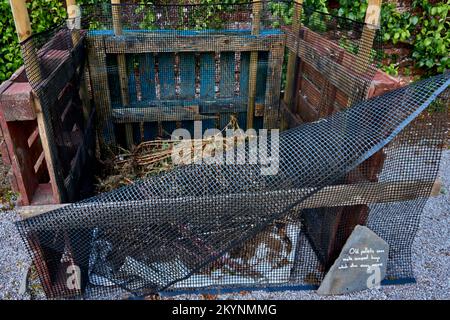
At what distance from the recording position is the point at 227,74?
11.3 feet

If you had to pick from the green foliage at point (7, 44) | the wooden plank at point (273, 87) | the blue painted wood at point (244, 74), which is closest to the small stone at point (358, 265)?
the wooden plank at point (273, 87)

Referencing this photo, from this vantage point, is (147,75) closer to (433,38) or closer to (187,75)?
(187,75)

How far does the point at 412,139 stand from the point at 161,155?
198cm

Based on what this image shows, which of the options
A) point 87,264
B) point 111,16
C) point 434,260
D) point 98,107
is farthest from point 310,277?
point 111,16

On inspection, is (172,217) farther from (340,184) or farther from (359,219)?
(359,219)

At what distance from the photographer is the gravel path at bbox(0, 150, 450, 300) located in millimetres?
2408

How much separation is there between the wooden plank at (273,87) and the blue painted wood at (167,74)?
845 mm

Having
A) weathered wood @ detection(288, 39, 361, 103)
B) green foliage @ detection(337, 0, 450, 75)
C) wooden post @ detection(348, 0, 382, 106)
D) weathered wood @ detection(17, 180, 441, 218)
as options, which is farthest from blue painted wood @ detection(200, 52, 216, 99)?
green foliage @ detection(337, 0, 450, 75)

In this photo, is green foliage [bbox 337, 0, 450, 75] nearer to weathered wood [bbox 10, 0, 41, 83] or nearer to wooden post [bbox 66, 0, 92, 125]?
wooden post [bbox 66, 0, 92, 125]

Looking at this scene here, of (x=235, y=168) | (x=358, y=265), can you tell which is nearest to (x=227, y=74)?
(x=235, y=168)

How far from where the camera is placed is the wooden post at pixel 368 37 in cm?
219

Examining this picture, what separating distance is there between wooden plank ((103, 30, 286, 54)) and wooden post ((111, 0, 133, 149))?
81 millimetres

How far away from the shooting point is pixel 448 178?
383 cm

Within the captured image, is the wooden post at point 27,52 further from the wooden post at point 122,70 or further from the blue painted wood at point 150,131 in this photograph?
the blue painted wood at point 150,131
